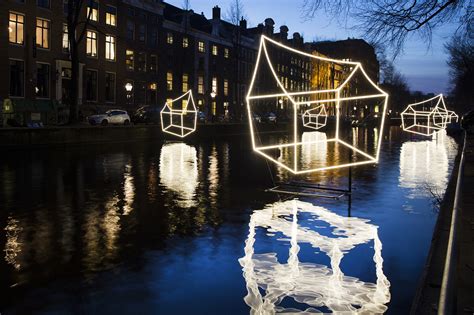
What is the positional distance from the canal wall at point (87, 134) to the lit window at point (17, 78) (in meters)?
14.4

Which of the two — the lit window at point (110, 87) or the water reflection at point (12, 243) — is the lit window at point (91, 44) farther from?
the water reflection at point (12, 243)

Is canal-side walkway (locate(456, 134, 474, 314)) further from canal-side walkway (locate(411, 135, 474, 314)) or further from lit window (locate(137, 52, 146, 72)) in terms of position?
lit window (locate(137, 52, 146, 72))

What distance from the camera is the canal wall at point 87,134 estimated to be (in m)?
25.5

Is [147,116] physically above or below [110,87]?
below

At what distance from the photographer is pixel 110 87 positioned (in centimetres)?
5397

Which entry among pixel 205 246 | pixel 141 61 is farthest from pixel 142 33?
pixel 205 246

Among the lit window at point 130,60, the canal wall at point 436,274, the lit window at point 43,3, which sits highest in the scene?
the lit window at point 43,3

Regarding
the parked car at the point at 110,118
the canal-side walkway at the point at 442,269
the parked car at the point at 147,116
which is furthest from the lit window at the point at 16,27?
the canal-side walkway at the point at 442,269

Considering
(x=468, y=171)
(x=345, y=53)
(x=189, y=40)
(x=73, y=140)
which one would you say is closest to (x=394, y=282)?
(x=468, y=171)

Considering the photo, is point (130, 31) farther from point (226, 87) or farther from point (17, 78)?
point (226, 87)

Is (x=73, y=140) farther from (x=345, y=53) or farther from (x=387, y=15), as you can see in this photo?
(x=345, y=53)

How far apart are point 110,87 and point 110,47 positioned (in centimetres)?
423

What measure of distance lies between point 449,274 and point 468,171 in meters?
14.4

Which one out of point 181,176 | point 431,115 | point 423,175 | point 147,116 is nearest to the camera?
point 181,176
